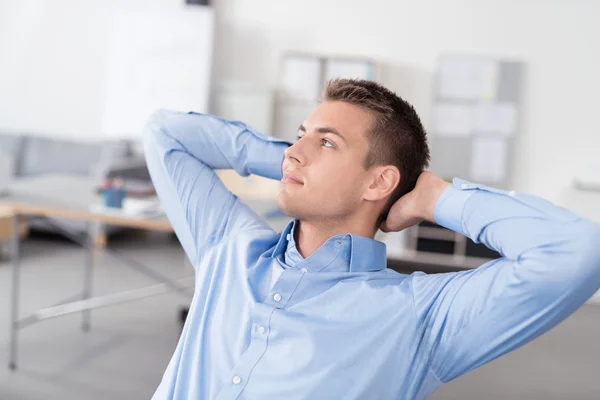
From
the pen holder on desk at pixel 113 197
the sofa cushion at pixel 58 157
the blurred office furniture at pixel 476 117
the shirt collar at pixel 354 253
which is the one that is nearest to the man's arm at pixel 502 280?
the shirt collar at pixel 354 253

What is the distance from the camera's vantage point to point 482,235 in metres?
1.18

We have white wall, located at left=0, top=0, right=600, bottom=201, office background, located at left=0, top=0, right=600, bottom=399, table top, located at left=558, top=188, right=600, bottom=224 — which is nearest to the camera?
office background, located at left=0, top=0, right=600, bottom=399

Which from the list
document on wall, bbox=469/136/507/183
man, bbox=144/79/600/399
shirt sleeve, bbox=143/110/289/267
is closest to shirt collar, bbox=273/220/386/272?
man, bbox=144/79/600/399

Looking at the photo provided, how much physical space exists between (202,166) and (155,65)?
4.88 metres

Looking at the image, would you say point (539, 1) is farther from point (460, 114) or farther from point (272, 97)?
point (272, 97)

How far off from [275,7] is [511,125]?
2.32 metres

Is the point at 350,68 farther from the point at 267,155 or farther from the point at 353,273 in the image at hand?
the point at 353,273

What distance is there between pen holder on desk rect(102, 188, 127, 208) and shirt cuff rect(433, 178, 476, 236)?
82.0 inches

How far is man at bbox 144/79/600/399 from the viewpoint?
1.10 meters

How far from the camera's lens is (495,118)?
5.86 metres

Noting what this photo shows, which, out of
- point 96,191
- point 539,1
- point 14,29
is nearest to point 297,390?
→ point 96,191

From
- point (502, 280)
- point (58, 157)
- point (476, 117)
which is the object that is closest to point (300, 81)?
point (476, 117)

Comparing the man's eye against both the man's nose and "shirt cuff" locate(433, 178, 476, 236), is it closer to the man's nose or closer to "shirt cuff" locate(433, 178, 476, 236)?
the man's nose

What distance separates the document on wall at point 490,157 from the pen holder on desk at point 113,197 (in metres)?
3.61
